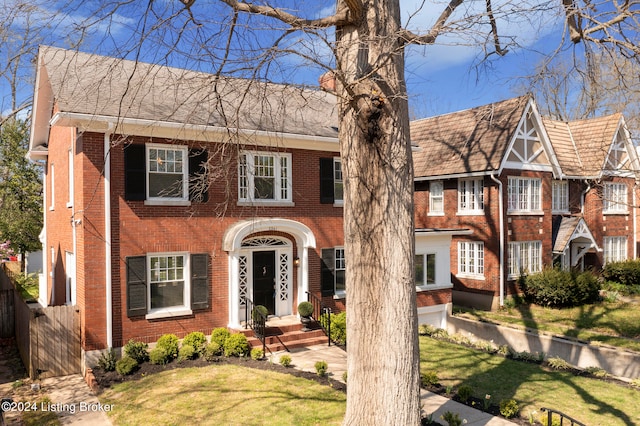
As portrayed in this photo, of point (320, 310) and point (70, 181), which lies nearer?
Answer: point (70, 181)

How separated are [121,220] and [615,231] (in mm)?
26561

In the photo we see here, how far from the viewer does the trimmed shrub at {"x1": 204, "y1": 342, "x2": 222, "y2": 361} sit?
38.7 ft

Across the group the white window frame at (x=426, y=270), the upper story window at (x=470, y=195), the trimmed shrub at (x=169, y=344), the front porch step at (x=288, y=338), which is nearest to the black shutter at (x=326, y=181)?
the front porch step at (x=288, y=338)

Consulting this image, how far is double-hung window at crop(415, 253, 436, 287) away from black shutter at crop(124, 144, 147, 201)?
10003 millimetres

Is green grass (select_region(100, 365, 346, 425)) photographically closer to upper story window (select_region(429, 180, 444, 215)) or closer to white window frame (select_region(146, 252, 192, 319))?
white window frame (select_region(146, 252, 192, 319))

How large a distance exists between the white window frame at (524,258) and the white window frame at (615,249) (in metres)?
6.94

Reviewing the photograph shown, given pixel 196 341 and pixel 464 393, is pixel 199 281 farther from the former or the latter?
pixel 464 393

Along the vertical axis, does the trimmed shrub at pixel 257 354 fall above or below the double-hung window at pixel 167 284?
below

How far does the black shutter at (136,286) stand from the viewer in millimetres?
11977

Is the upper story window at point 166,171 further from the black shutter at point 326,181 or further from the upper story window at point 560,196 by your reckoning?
the upper story window at point 560,196

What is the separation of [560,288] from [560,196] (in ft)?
20.7

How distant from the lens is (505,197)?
20312mm

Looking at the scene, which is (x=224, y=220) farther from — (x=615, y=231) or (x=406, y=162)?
(x=615, y=231)

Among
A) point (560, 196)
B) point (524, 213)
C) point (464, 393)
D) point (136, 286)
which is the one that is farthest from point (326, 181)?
point (560, 196)
